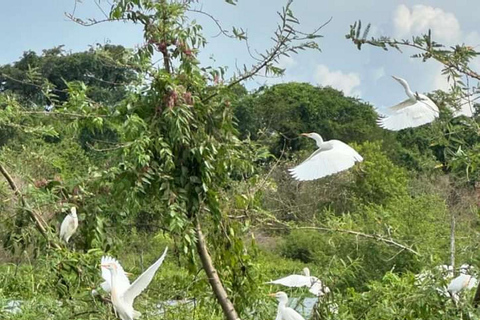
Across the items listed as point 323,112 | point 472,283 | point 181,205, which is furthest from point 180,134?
point 323,112

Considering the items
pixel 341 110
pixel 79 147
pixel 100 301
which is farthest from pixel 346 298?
pixel 341 110

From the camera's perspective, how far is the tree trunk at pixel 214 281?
2.20 metres

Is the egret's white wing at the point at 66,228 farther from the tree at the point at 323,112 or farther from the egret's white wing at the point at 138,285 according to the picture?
the tree at the point at 323,112

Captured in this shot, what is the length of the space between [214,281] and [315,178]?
432 millimetres

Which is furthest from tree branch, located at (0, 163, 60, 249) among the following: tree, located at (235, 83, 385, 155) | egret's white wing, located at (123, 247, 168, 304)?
tree, located at (235, 83, 385, 155)

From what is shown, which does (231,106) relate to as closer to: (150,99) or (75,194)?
(150,99)

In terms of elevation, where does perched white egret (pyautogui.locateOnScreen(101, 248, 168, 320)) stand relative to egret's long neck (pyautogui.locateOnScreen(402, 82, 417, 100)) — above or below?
below

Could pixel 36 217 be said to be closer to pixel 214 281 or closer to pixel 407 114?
pixel 214 281

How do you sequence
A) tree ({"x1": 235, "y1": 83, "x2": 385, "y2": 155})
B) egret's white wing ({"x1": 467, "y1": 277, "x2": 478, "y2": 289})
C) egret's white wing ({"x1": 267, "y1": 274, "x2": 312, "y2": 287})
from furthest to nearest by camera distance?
tree ({"x1": 235, "y1": 83, "x2": 385, "y2": 155}) → egret's white wing ({"x1": 267, "y1": 274, "x2": 312, "y2": 287}) → egret's white wing ({"x1": 467, "y1": 277, "x2": 478, "y2": 289})

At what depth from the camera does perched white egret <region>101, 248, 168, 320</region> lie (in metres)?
1.94

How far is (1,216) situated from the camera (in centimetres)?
285

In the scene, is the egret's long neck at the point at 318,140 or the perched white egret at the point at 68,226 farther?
the egret's long neck at the point at 318,140

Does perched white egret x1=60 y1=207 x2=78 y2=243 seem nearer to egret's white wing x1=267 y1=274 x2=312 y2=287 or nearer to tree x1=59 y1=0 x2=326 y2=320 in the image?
tree x1=59 y1=0 x2=326 y2=320

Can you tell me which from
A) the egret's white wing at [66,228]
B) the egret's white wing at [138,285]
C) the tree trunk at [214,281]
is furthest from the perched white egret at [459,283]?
the egret's white wing at [66,228]
